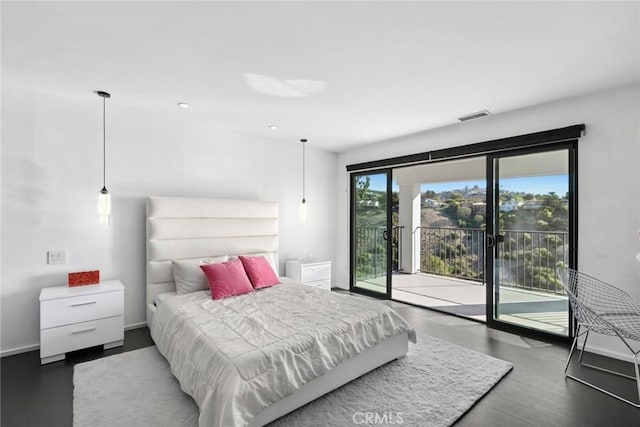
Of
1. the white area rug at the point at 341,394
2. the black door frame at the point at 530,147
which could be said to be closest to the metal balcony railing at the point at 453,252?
the black door frame at the point at 530,147

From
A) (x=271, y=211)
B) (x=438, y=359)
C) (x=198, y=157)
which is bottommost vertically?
(x=438, y=359)

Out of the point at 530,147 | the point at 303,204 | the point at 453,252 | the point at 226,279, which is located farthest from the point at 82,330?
the point at 453,252

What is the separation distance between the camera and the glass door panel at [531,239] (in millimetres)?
3199

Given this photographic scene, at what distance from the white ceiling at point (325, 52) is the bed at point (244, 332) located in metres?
1.44

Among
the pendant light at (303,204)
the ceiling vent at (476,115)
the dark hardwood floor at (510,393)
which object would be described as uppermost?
the ceiling vent at (476,115)

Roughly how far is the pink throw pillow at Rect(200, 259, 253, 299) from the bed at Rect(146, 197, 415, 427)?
0.10 meters

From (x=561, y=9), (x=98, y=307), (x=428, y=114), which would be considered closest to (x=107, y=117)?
(x=98, y=307)

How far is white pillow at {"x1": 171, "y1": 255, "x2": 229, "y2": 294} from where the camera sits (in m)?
3.25

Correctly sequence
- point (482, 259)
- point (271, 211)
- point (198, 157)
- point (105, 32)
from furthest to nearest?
point (482, 259), point (271, 211), point (198, 157), point (105, 32)

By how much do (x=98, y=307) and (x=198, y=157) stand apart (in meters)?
2.03

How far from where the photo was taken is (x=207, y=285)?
336cm

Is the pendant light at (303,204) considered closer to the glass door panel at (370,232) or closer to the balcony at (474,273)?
the glass door panel at (370,232)

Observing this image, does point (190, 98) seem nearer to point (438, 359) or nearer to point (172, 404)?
point (172, 404)

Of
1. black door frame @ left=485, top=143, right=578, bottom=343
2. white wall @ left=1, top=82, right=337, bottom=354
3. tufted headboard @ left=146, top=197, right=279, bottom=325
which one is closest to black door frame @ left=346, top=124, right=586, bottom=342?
black door frame @ left=485, top=143, right=578, bottom=343
